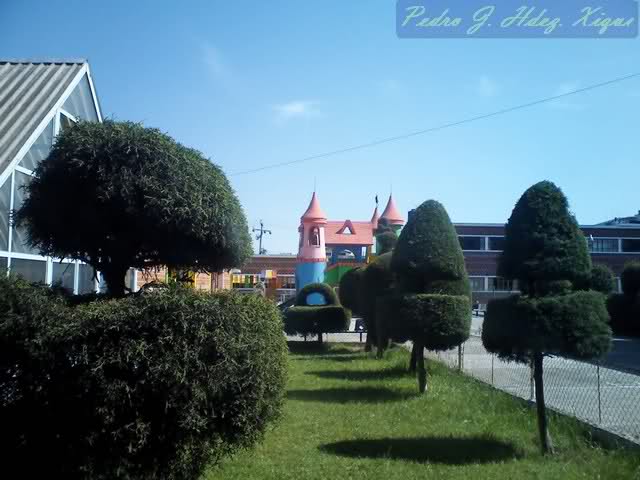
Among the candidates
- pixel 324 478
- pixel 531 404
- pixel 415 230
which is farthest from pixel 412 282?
pixel 324 478

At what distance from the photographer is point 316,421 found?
28.6 feet

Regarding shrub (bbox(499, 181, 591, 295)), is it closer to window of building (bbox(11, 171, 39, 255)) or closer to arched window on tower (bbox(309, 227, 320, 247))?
window of building (bbox(11, 171, 39, 255))

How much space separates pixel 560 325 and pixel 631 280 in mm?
25672

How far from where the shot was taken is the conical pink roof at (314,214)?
1518 inches

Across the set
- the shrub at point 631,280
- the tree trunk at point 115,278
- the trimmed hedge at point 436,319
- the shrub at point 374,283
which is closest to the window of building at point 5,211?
the tree trunk at point 115,278

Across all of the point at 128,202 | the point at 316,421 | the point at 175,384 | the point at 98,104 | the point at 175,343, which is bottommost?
the point at 316,421

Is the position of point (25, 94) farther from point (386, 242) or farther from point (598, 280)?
point (386, 242)

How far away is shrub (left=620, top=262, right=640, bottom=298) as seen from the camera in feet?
94.8

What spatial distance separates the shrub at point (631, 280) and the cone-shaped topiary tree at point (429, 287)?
2085 cm

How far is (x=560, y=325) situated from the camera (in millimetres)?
6609

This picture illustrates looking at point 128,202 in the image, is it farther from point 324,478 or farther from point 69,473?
point 324,478

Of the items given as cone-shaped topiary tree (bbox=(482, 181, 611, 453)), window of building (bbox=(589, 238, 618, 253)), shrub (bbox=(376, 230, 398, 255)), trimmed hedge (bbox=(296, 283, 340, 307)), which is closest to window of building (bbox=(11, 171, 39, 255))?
cone-shaped topiary tree (bbox=(482, 181, 611, 453))

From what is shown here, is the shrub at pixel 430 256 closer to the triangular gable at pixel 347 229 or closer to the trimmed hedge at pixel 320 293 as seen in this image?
the trimmed hedge at pixel 320 293

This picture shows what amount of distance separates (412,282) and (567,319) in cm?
518
